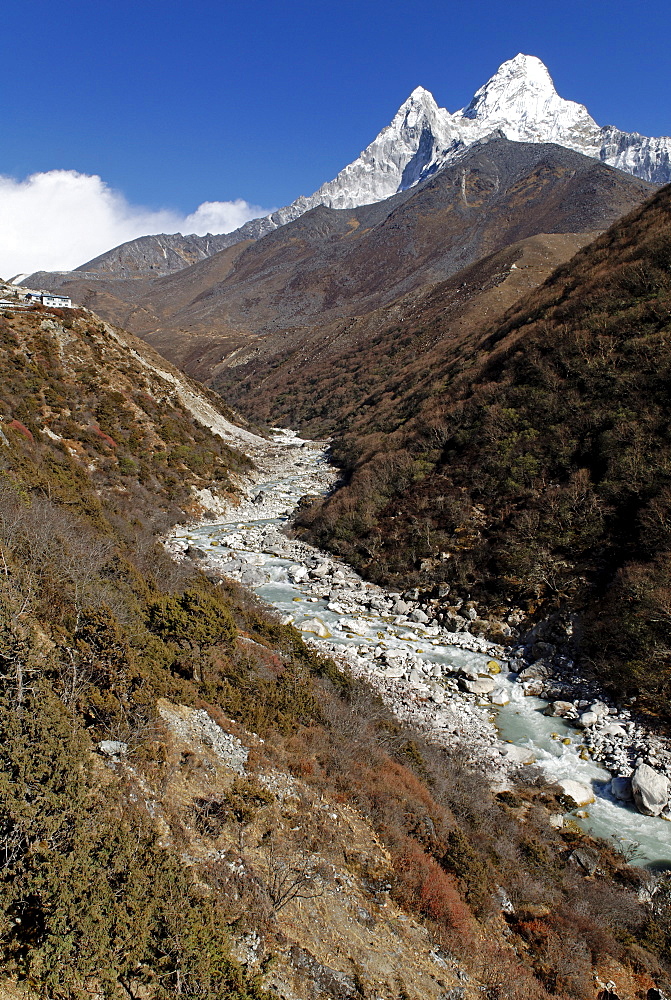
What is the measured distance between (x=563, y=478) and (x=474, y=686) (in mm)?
9964

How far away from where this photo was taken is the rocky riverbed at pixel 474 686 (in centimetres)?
1045

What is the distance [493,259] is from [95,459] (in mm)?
68744

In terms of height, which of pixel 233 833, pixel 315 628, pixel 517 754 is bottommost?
pixel 517 754

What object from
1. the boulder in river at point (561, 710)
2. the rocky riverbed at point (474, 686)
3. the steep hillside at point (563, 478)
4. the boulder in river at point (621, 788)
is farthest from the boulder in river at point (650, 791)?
the boulder in river at point (561, 710)

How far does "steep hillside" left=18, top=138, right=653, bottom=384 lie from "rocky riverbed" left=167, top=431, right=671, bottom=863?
301 ft

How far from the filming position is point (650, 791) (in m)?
10.0

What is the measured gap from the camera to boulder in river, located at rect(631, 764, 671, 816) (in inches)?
391

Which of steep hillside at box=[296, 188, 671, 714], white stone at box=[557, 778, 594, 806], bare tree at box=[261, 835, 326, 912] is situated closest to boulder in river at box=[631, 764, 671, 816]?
white stone at box=[557, 778, 594, 806]

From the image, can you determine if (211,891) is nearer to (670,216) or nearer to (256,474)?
(256,474)

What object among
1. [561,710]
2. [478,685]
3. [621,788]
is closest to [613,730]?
[561,710]

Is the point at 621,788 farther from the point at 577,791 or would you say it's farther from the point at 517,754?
the point at 517,754

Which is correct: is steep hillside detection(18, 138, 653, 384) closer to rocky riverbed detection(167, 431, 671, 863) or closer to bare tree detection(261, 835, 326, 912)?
rocky riverbed detection(167, 431, 671, 863)

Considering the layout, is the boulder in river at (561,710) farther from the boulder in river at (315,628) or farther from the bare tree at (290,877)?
the bare tree at (290,877)

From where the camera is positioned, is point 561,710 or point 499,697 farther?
point 499,697
